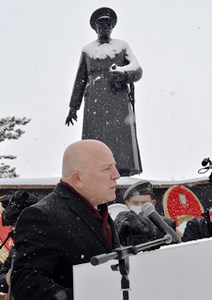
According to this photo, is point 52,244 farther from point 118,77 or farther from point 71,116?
point 71,116

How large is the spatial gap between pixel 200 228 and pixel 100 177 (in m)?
2.05

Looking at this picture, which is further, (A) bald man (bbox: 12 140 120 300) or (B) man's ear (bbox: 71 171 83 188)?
(B) man's ear (bbox: 71 171 83 188)

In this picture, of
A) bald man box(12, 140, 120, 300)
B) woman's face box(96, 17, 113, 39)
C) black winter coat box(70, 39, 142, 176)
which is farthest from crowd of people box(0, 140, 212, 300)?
woman's face box(96, 17, 113, 39)

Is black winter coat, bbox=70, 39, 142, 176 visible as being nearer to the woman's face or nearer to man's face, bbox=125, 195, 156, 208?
the woman's face

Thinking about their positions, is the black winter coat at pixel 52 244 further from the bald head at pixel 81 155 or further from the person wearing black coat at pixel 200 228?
the person wearing black coat at pixel 200 228

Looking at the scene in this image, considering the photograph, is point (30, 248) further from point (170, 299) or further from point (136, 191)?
point (136, 191)

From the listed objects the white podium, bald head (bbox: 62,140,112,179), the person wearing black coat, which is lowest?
the white podium

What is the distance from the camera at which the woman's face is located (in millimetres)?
7066

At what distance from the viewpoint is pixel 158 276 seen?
1108mm

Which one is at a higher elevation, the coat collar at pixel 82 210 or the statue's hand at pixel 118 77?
the statue's hand at pixel 118 77

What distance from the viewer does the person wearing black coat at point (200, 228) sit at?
11.6 ft

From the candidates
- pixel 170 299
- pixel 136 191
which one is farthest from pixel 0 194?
pixel 170 299

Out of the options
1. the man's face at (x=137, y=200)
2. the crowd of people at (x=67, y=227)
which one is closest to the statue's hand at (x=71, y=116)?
the man's face at (x=137, y=200)

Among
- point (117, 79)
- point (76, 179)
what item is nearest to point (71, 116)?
point (117, 79)
